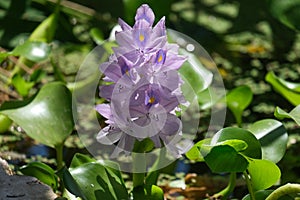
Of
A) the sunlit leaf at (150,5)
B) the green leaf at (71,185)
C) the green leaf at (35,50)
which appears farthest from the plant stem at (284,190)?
the sunlit leaf at (150,5)

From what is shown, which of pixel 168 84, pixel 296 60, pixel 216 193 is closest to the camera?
pixel 168 84

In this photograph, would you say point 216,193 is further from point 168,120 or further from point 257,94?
point 257,94

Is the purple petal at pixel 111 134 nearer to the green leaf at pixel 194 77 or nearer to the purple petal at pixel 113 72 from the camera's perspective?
the purple petal at pixel 113 72

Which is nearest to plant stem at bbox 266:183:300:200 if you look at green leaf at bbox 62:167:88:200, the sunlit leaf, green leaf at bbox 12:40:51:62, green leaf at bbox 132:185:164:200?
green leaf at bbox 132:185:164:200

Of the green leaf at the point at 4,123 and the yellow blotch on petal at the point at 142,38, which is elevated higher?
the yellow blotch on petal at the point at 142,38

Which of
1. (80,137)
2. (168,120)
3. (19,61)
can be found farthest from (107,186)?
(19,61)

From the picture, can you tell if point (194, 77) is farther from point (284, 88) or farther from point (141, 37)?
point (141, 37)

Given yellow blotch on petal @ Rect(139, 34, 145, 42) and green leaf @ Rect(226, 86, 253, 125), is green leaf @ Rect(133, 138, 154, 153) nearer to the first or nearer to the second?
yellow blotch on petal @ Rect(139, 34, 145, 42)
